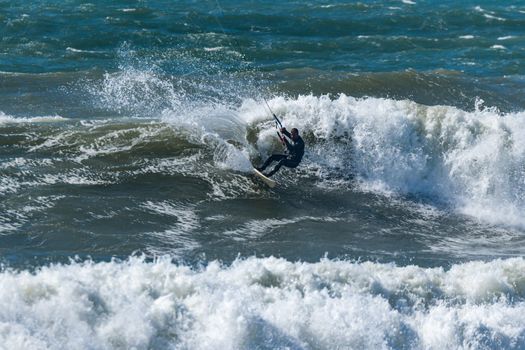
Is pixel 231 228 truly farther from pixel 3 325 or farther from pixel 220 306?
pixel 3 325

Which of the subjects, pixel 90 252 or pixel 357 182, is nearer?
pixel 90 252

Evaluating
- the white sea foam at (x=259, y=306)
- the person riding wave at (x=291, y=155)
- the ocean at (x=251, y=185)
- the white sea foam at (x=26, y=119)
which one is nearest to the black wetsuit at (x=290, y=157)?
the person riding wave at (x=291, y=155)

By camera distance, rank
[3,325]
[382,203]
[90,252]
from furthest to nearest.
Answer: [382,203] < [90,252] < [3,325]

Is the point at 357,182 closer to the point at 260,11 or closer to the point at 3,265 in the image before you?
the point at 3,265

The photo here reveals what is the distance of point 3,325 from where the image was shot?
34.5 ft

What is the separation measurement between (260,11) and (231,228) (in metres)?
21.3

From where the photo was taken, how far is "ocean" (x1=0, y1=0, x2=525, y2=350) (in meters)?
11.8

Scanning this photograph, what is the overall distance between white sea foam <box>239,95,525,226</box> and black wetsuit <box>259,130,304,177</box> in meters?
1.45

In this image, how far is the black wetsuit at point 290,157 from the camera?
1784cm

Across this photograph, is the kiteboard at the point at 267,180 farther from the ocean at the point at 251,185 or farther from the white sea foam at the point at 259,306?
the white sea foam at the point at 259,306

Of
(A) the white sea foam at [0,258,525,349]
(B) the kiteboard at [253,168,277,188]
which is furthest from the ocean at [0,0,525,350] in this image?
(B) the kiteboard at [253,168,277,188]

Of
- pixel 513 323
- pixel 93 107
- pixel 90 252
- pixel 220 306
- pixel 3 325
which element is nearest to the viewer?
pixel 3 325

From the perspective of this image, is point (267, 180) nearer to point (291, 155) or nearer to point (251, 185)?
point (251, 185)

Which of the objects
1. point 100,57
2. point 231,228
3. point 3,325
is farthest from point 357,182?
point 100,57
